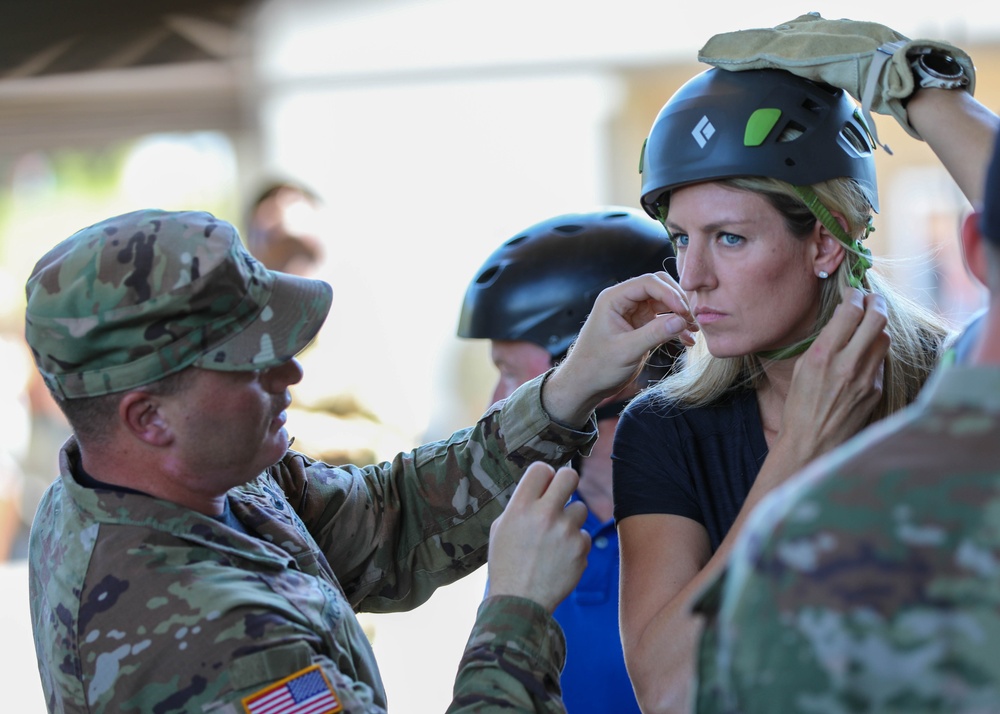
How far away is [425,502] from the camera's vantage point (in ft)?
8.09

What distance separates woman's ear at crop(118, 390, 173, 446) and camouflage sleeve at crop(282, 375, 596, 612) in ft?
→ 1.74

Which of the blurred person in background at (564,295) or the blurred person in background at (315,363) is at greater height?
the blurred person in background at (564,295)

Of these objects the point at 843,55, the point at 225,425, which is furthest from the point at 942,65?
the point at 225,425

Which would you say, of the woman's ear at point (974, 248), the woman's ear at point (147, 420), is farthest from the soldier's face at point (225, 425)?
the woman's ear at point (974, 248)

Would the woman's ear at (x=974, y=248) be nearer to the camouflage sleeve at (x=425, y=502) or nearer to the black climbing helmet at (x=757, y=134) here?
the black climbing helmet at (x=757, y=134)

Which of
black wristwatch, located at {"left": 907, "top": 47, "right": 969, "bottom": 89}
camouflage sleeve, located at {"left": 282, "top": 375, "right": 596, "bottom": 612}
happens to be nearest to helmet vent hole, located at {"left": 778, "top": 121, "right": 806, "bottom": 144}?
black wristwatch, located at {"left": 907, "top": 47, "right": 969, "bottom": 89}

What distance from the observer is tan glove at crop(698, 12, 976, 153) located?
217 cm

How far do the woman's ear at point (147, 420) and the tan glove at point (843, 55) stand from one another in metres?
1.37

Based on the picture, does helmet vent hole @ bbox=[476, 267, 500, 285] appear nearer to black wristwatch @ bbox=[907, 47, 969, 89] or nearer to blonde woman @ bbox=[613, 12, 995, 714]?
blonde woman @ bbox=[613, 12, 995, 714]

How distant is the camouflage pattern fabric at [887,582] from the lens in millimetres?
943

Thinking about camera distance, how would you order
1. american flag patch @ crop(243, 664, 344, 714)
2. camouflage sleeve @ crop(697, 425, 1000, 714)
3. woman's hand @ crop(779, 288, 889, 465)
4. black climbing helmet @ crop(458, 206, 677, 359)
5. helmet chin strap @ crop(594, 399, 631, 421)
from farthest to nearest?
1. black climbing helmet @ crop(458, 206, 677, 359)
2. helmet chin strap @ crop(594, 399, 631, 421)
3. woman's hand @ crop(779, 288, 889, 465)
4. american flag patch @ crop(243, 664, 344, 714)
5. camouflage sleeve @ crop(697, 425, 1000, 714)

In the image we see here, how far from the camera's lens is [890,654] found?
94 cm

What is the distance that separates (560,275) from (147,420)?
1.52 metres

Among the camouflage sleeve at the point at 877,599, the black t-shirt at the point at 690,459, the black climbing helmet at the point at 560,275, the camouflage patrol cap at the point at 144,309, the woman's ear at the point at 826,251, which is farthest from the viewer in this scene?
the black climbing helmet at the point at 560,275
